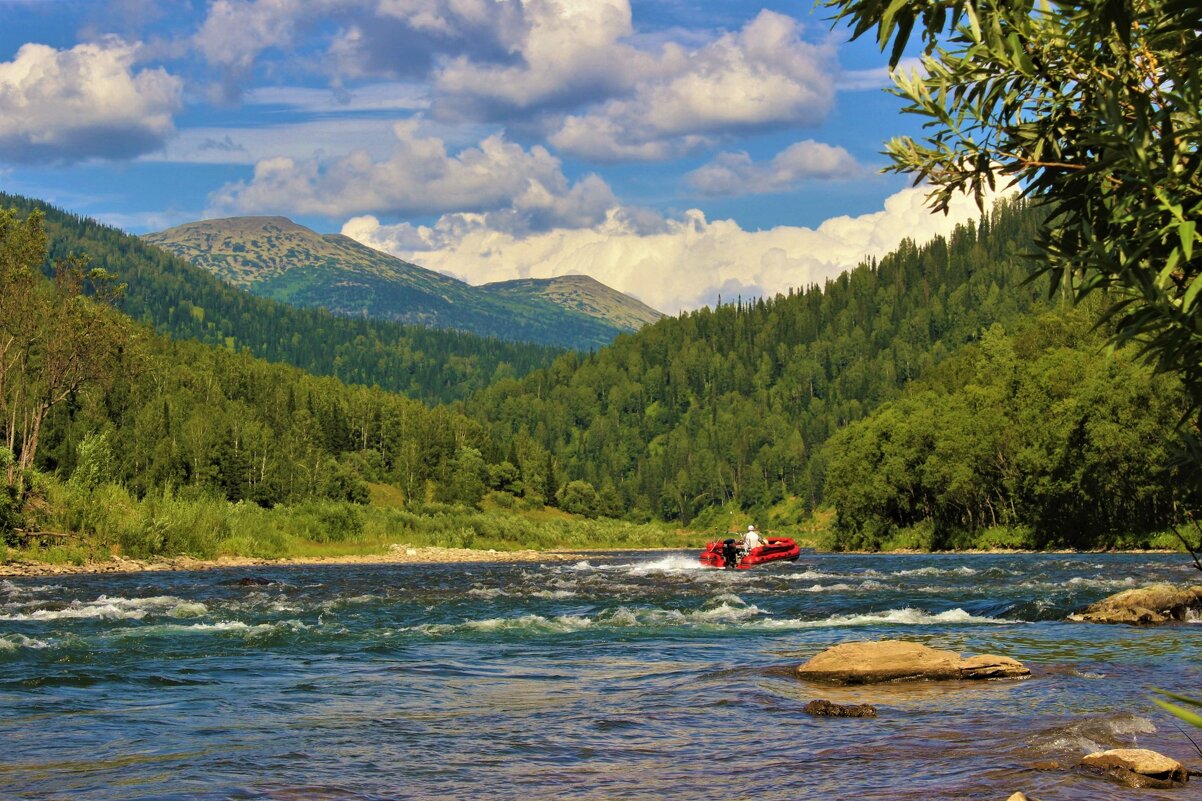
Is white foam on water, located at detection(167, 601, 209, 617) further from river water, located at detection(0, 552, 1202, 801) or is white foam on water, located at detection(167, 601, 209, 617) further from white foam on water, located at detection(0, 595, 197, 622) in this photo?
river water, located at detection(0, 552, 1202, 801)

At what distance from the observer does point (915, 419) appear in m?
115

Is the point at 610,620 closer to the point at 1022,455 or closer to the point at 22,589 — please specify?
the point at 22,589

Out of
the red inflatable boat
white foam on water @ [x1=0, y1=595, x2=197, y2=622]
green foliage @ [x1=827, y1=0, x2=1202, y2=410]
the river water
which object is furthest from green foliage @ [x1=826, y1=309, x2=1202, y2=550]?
green foliage @ [x1=827, y1=0, x2=1202, y2=410]

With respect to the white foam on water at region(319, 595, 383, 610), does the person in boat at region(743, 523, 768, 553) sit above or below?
above

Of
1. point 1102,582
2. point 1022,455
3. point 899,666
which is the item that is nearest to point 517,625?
point 899,666

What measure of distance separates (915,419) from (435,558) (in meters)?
52.9

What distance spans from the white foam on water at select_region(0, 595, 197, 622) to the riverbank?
1804 cm

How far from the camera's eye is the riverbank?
53.6 m

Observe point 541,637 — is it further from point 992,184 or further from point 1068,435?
point 1068,435

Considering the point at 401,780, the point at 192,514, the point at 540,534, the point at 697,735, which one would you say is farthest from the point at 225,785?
the point at 540,534

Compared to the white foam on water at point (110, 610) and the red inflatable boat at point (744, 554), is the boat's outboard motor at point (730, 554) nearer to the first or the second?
the red inflatable boat at point (744, 554)

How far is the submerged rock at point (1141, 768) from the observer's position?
11133 mm

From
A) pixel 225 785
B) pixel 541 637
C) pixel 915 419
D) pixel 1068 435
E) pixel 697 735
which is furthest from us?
pixel 915 419

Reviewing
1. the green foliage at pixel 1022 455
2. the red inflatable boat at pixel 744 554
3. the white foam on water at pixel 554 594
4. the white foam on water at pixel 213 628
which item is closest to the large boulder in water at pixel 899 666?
the white foam on water at pixel 213 628
